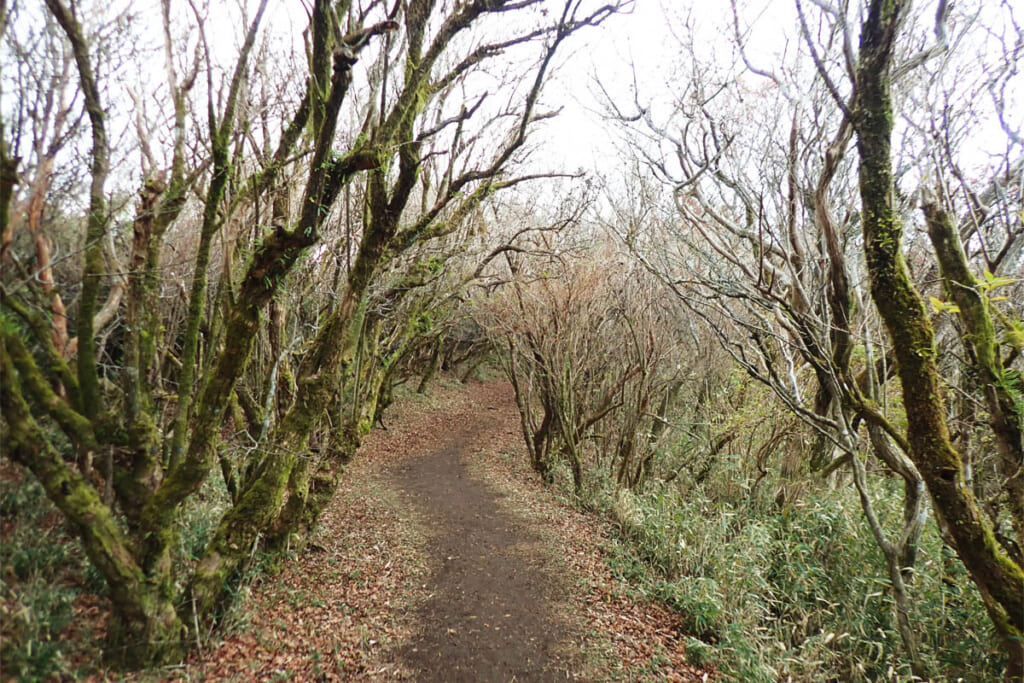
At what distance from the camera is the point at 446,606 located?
5055 millimetres

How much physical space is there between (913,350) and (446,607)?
15.6ft

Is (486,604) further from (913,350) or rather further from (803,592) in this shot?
(913,350)

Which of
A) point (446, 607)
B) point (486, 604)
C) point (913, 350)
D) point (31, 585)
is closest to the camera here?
point (913, 350)

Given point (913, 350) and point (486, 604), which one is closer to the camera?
point (913, 350)

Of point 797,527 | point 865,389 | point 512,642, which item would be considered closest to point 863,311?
point 865,389

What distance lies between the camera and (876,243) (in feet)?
8.14

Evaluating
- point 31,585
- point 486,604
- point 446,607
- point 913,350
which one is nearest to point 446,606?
point 446,607

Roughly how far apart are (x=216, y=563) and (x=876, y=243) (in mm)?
5008

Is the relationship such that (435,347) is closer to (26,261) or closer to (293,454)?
(293,454)

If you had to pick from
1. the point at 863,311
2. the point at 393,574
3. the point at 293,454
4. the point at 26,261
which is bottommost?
the point at 393,574

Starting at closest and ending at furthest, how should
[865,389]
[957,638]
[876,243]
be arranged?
1. [876,243]
2. [957,638]
3. [865,389]

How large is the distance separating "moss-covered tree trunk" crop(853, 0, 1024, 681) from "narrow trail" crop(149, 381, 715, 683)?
2.65 m

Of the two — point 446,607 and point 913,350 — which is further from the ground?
point 913,350

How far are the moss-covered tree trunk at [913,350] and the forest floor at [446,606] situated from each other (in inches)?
105
